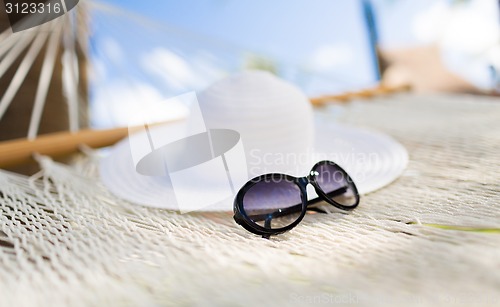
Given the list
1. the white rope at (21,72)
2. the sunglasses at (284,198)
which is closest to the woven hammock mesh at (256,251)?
the sunglasses at (284,198)

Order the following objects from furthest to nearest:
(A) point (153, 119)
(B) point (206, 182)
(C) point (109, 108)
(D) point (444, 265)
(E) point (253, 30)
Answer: (E) point (253, 30) → (C) point (109, 108) → (A) point (153, 119) → (B) point (206, 182) → (D) point (444, 265)

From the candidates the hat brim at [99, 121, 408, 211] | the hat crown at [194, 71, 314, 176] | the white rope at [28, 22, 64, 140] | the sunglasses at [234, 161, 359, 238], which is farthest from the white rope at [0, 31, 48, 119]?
the sunglasses at [234, 161, 359, 238]

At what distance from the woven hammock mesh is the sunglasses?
0.5 inches

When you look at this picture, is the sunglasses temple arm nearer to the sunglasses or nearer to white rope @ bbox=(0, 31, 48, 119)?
the sunglasses

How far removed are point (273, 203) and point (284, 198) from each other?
1 centimetres

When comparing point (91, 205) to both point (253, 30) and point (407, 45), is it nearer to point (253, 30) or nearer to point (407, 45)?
point (407, 45)

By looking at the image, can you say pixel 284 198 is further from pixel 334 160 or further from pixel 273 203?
pixel 334 160

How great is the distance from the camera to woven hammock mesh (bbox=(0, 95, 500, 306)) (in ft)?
0.85

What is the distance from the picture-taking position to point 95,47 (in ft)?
4.17

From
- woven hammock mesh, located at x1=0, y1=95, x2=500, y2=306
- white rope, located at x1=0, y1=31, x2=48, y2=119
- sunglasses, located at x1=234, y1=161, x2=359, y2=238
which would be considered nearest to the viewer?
woven hammock mesh, located at x1=0, y1=95, x2=500, y2=306

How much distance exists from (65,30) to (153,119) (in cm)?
53

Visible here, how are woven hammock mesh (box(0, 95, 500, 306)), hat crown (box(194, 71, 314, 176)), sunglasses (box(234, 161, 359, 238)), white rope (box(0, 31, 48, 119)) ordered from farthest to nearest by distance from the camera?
1. white rope (box(0, 31, 48, 119))
2. hat crown (box(194, 71, 314, 176))
3. sunglasses (box(234, 161, 359, 238))
4. woven hammock mesh (box(0, 95, 500, 306))

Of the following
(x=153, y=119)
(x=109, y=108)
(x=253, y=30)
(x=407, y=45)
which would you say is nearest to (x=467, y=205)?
(x=153, y=119)

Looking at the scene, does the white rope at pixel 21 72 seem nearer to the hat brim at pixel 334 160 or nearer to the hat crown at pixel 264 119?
the hat brim at pixel 334 160
